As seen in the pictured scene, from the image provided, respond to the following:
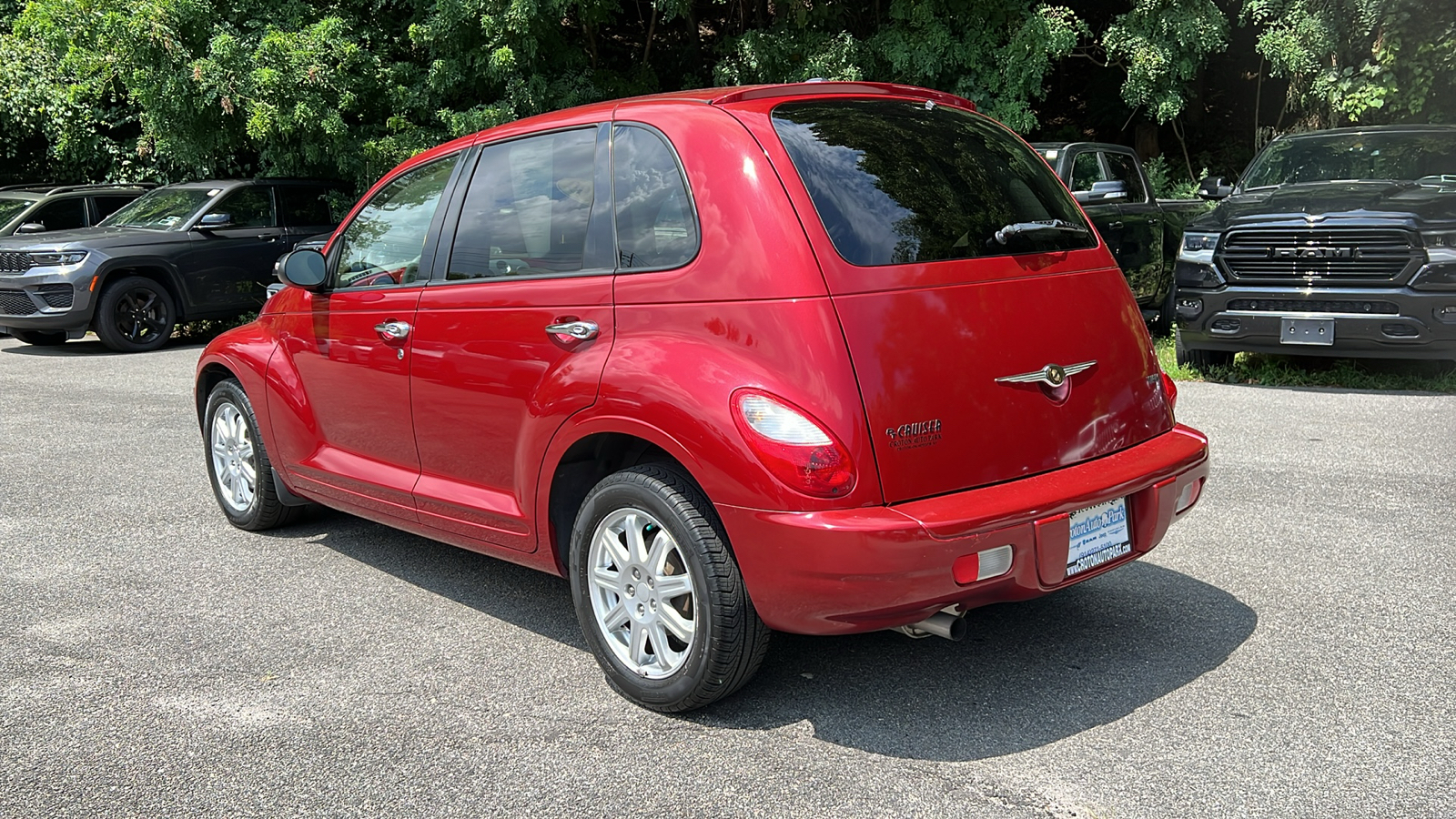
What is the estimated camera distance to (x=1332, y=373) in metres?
9.23

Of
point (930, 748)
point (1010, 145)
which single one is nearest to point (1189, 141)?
point (1010, 145)

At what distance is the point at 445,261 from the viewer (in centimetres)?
439

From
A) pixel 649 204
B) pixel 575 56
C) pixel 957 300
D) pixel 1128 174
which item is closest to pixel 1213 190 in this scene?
pixel 1128 174

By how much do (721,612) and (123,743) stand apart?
178 centimetres

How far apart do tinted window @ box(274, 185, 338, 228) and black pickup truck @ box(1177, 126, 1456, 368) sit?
1026 cm

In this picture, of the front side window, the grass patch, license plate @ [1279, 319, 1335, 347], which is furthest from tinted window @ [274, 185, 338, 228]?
license plate @ [1279, 319, 1335, 347]

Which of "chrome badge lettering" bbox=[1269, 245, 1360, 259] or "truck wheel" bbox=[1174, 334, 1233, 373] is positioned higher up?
"chrome badge lettering" bbox=[1269, 245, 1360, 259]

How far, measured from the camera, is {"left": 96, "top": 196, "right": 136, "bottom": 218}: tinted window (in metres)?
15.2

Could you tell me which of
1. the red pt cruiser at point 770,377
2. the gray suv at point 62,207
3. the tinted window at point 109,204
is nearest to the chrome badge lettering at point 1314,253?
the red pt cruiser at point 770,377

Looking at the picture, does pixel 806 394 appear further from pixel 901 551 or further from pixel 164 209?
pixel 164 209

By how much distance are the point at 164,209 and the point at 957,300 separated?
1293 cm

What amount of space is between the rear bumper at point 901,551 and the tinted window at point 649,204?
0.82 metres

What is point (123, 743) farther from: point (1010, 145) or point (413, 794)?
point (1010, 145)

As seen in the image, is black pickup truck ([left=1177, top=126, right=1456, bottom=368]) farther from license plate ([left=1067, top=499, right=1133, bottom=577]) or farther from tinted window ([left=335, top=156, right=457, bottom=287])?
tinted window ([left=335, top=156, right=457, bottom=287])
